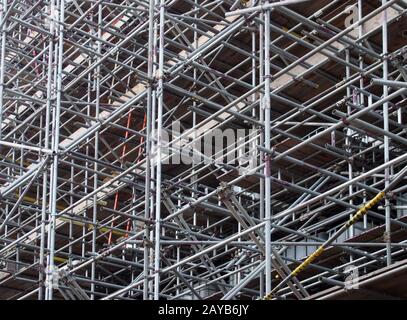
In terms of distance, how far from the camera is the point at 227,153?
44.9ft

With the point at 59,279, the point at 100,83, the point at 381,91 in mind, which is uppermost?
the point at 100,83

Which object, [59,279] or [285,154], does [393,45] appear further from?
[59,279]

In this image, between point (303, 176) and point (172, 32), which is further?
point (172, 32)

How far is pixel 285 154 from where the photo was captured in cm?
1158

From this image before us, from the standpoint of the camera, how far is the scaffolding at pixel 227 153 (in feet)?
39.2

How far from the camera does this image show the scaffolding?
1194 cm

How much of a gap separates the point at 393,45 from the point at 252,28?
1584 millimetres
